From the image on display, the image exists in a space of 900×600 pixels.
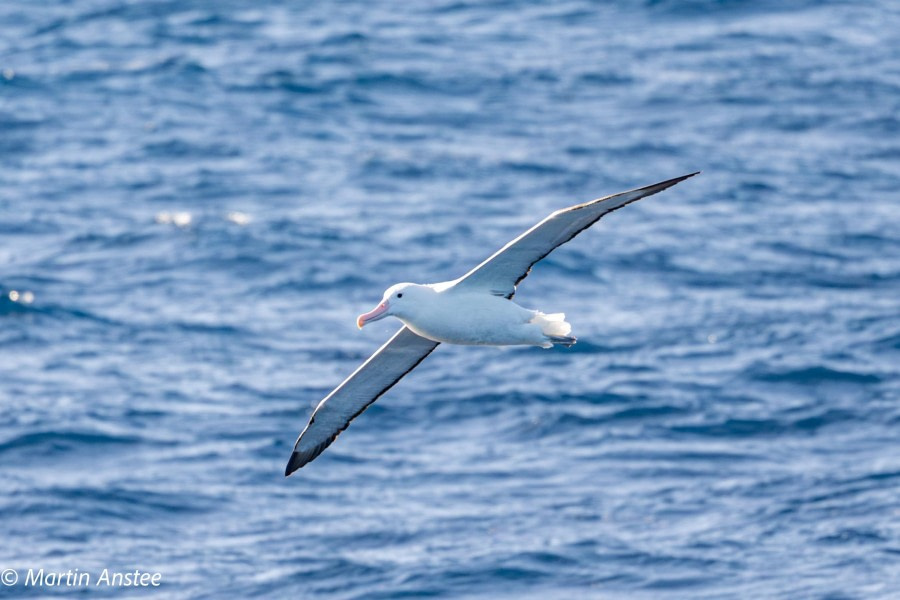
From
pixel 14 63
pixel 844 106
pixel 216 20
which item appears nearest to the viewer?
pixel 844 106

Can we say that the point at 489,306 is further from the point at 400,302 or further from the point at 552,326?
the point at 400,302

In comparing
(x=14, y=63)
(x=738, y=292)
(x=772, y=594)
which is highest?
(x=14, y=63)

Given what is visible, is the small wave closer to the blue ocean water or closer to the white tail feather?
the blue ocean water

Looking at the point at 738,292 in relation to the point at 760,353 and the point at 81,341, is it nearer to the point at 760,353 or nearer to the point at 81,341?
the point at 760,353

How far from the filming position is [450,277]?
27062mm

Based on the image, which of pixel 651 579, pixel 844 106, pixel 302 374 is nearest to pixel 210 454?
pixel 302 374

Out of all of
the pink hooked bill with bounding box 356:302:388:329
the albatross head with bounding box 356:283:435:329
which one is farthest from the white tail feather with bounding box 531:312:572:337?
the pink hooked bill with bounding box 356:302:388:329

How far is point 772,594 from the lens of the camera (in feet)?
69.1

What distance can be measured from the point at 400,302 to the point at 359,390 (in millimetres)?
1895

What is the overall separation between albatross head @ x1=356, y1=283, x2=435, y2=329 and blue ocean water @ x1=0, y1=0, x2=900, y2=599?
8933 mm

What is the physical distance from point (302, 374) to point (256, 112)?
1160 centimetres

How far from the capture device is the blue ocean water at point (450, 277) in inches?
868
